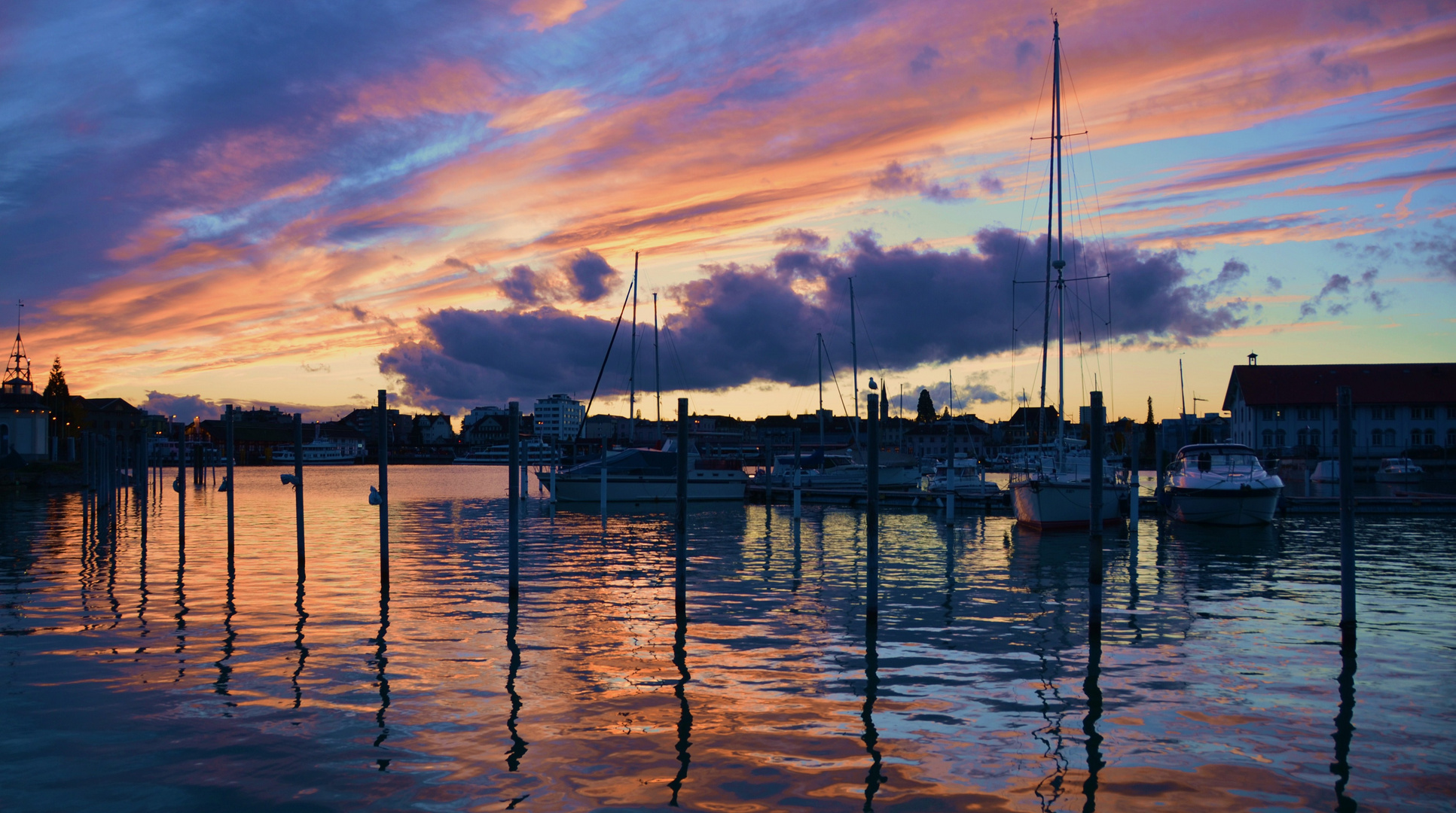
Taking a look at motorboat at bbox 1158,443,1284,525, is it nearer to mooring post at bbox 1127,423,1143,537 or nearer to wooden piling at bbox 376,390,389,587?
mooring post at bbox 1127,423,1143,537

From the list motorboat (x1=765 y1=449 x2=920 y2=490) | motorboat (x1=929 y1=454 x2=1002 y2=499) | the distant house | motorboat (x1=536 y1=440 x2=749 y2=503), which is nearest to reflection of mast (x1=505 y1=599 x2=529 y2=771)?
motorboat (x1=929 y1=454 x2=1002 y2=499)

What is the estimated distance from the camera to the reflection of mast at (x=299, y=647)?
11461 mm

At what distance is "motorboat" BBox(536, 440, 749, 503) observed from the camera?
175 feet

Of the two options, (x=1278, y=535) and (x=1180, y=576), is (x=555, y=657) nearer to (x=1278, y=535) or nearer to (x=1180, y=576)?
(x=1180, y=576)

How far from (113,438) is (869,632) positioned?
42.3 m

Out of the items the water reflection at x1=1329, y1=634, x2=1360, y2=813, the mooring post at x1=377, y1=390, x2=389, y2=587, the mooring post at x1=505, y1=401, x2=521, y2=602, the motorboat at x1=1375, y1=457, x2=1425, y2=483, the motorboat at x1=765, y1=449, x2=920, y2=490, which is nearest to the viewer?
the water reflection at x1=1329, y1=634, x2=1360, y2=813

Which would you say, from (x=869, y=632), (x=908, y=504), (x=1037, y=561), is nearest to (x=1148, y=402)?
(x=908, y=504)

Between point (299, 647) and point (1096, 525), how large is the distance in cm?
1170

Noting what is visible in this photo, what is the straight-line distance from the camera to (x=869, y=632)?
50.2 feet

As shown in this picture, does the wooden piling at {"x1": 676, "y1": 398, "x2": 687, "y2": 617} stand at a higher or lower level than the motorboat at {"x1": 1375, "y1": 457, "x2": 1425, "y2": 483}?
higher

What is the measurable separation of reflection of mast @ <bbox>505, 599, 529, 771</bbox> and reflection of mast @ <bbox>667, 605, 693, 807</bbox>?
148cm

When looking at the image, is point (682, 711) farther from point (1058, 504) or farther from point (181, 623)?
point (1058, 504)

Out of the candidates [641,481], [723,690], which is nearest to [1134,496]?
[723,690]

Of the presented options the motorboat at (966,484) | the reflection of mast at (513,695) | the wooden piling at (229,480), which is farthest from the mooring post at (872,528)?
the motorboat at (966,484)
